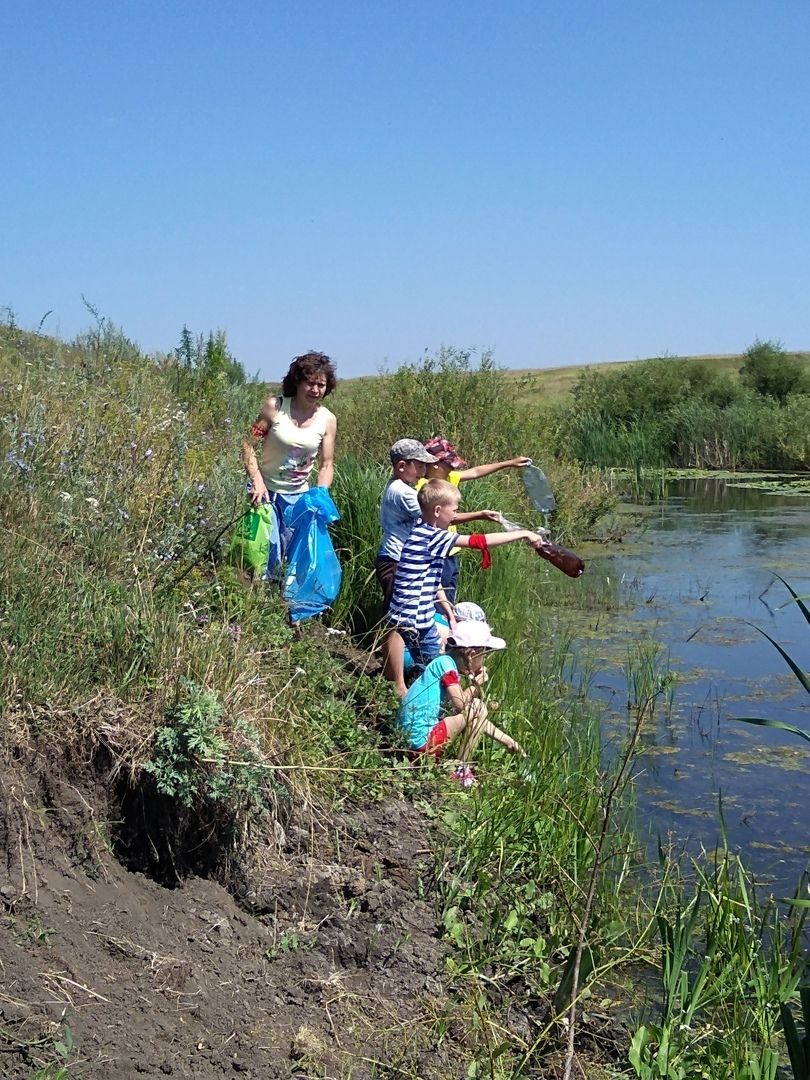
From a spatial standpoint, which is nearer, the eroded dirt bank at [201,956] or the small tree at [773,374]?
the eroded dirt bank at [201,956]

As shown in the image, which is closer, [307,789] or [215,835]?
[215,835]

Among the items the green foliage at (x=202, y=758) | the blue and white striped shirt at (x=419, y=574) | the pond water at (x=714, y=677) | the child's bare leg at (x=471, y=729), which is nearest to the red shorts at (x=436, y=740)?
the child's bare leg at (x=471, y=729)

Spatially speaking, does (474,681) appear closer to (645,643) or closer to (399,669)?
(399,669)

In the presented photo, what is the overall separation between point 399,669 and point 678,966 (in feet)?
8.13

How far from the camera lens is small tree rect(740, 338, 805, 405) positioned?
37.7m

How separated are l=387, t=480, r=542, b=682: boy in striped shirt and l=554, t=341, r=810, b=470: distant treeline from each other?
46.6 feet

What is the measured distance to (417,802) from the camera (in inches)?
206

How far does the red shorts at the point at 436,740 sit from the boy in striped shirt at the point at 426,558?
0.46m

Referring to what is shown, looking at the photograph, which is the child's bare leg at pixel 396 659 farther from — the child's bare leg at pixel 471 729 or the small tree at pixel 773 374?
the small tree at pixel 773 374

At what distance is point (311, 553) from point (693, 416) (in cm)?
2558

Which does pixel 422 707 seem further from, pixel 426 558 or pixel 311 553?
pixel 311 553

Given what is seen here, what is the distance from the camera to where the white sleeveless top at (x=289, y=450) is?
7.04m

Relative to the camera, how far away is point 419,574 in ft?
20.4

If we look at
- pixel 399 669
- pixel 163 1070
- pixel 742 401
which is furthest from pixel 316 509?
pixel 742 401
